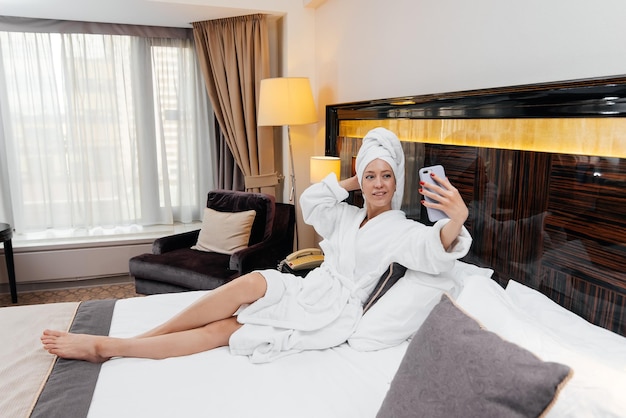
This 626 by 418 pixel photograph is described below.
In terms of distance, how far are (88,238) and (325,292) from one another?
9.39ft

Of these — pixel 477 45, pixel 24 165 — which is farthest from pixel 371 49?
pixel 24 165

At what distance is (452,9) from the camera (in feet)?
6.48

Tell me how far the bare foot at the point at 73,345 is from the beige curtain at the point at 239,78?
241cm

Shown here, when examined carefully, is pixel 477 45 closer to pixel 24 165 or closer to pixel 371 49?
pixel 371 49

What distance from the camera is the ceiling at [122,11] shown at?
3338mm

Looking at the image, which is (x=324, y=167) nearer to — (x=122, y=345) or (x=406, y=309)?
(x=406, y=309)

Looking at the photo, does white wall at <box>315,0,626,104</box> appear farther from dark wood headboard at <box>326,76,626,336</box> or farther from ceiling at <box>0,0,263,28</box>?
ceiling at <box>0,0,263,28</box>

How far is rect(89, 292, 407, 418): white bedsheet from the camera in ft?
4.43

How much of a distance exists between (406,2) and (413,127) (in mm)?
670

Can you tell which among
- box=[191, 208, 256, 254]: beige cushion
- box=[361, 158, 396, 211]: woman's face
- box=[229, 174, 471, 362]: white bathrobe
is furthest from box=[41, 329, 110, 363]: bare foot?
box=[191, 208, 256, 254]: beige cushion

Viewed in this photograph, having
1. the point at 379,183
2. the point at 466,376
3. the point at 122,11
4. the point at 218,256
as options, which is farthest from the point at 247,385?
the point at 122,11

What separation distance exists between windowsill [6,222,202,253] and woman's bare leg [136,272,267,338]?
242 cm

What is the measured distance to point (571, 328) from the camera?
127cm

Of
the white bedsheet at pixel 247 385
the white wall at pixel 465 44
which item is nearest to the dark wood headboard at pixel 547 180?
the white wall at pixel 465 44
